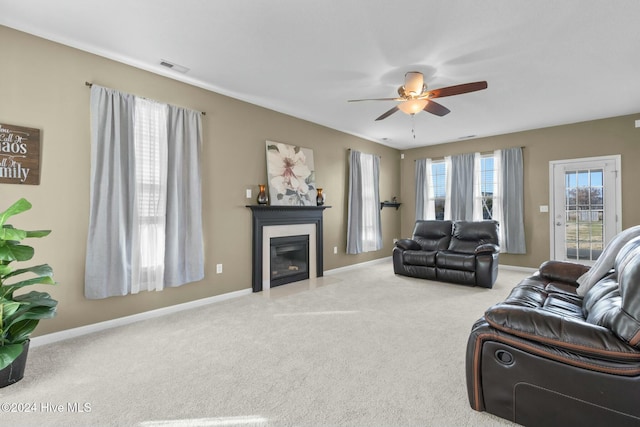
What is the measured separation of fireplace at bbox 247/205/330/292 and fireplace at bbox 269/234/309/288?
2cm

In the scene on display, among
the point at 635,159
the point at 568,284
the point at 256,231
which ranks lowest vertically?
the point at 568,284

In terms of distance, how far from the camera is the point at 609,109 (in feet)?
15.4

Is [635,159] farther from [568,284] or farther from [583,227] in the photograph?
[568,284]

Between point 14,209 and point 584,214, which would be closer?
point 14,209

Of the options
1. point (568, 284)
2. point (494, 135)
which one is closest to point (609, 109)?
point (494, 135)

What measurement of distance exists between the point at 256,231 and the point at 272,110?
189 centimetres

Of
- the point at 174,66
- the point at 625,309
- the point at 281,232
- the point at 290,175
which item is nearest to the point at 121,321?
the point at 281,232

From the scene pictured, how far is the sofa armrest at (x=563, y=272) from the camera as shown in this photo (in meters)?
2.79

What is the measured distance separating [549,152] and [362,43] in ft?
15.7

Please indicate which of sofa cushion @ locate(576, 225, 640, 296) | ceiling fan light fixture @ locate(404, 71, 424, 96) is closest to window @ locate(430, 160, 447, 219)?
ceiling fan light fixture @ locate(404, 71, 424, 96)

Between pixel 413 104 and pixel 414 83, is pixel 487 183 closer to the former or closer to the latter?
pixel 413 104

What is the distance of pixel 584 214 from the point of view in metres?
5.35

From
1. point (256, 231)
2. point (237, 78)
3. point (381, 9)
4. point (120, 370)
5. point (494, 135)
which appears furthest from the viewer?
point (494, 135)

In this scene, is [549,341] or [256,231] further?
[256,231]
